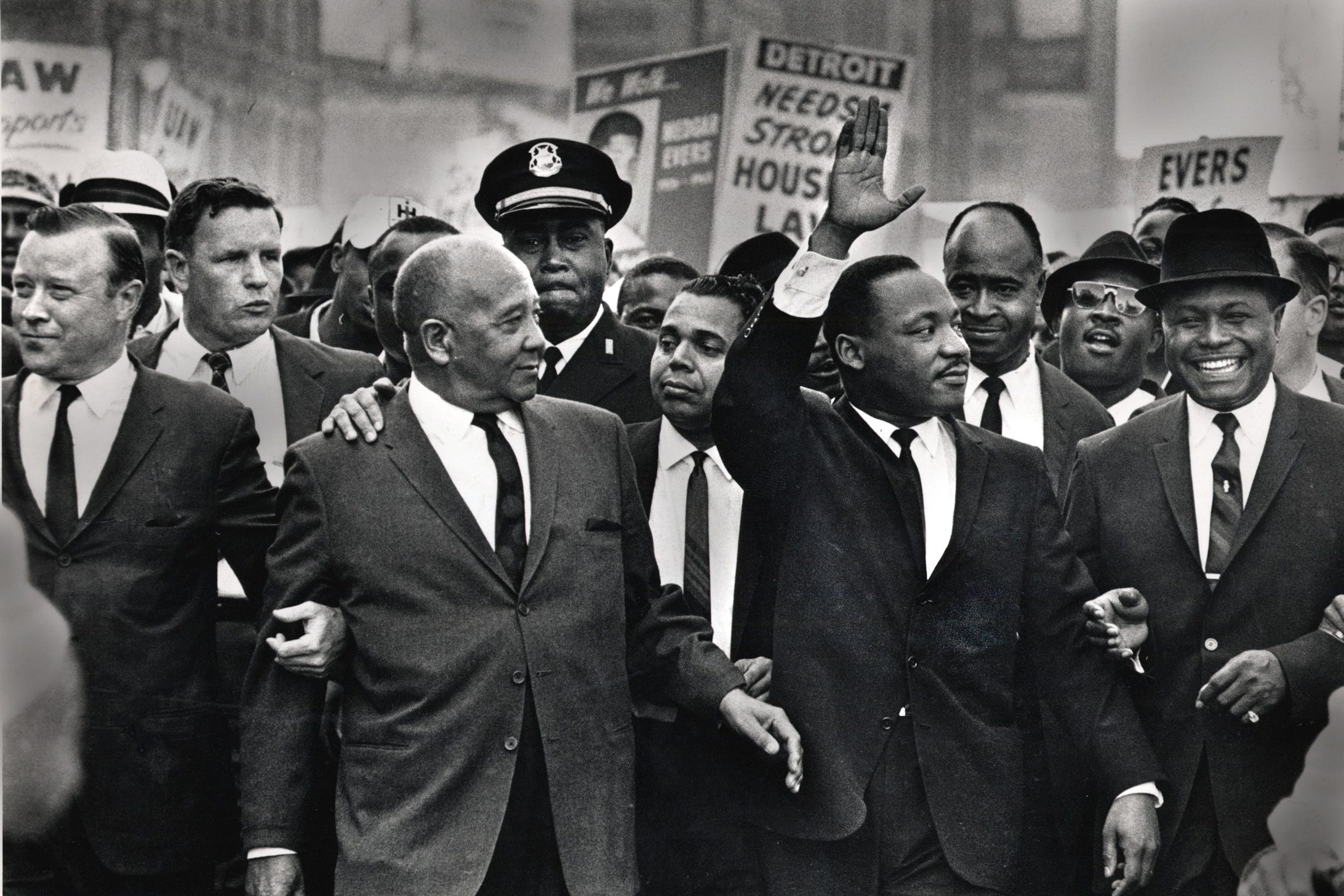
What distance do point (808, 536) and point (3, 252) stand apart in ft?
8.61

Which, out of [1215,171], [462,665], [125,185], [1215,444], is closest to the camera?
[462,665]

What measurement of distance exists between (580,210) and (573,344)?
453 millimetres

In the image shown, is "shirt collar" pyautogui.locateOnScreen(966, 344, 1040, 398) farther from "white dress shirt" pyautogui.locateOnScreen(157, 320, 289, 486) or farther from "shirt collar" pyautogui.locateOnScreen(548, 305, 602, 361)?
"white dress shirt" pyautogui.locateOnScreen(157, 320, 289, 486)

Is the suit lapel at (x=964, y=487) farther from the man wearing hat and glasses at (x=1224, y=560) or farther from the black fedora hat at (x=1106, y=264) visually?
the black fedora hat at (x=1106, y=264)

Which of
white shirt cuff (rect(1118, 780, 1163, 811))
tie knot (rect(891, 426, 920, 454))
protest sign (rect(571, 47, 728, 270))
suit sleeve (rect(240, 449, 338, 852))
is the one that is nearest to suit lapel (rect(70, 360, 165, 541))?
suit sleeve (rect(240, 449, 338, 852))

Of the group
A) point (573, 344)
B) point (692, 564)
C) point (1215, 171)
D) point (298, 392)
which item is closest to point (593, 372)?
point (573, 344)

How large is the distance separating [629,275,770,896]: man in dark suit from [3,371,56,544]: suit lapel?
1.69 metres

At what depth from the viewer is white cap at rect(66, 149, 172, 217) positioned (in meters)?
4.94

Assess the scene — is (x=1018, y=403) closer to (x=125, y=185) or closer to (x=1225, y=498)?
(x=1225, y=498)

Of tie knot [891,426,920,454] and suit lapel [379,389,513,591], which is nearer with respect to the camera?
suit lapel [379,389,513,591]

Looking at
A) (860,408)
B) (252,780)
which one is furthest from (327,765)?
(860,408)

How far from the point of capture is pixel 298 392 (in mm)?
4660

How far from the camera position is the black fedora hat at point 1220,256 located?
4.39 metres

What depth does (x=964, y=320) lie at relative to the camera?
493cm
